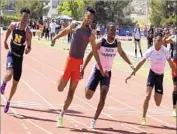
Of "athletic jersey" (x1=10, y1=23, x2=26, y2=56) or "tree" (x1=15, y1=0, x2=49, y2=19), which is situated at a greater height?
"athletic jersey" (x1=10, y1=23, x2=26, y2=56)

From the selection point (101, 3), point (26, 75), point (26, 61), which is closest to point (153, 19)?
point (101, 3)

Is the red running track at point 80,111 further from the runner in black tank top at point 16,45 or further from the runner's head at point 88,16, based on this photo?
the runner's head at point 88,16

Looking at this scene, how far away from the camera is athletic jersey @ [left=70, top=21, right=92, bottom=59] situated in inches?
381

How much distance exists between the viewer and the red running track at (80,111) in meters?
9.79

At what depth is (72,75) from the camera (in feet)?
32.6

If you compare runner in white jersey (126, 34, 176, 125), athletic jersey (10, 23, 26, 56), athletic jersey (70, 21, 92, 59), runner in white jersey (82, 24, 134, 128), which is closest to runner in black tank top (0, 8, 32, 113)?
athletic jersey (10, 23, 26, 56)

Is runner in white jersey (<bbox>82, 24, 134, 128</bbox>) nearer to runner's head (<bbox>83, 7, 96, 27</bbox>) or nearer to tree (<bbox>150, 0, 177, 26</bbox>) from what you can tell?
runner's head (<bbox>83, 7, 96, 27</bbox>)

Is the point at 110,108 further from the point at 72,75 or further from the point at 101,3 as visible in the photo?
the point at 101,3

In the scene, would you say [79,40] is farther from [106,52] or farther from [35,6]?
[35,6]

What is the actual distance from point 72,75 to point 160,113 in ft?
10.1

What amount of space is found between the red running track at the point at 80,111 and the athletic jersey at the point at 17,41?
1.24 metres

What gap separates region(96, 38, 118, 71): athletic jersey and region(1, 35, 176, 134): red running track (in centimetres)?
118

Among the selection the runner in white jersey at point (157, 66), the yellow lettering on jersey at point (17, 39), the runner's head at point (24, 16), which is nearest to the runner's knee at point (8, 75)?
the yellow lettering on jersey at point (17, 39)

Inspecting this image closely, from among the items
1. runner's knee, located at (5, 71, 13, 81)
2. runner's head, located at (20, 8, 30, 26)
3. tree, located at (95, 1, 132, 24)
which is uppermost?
runner's head, located at (20, 8, 30, 26)
